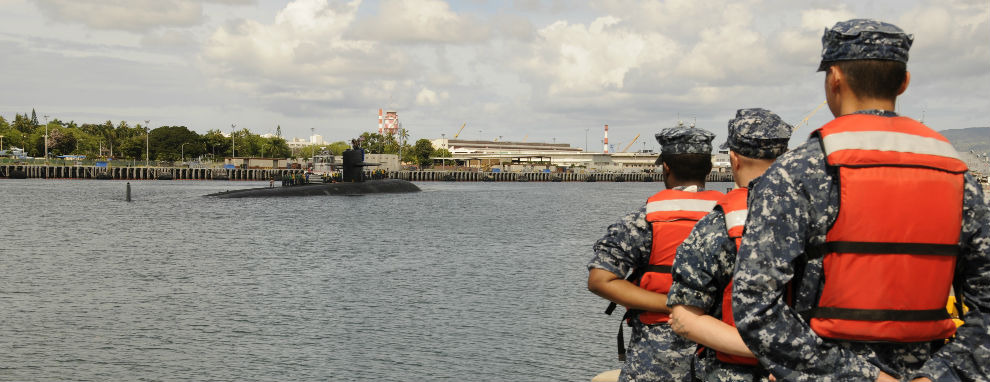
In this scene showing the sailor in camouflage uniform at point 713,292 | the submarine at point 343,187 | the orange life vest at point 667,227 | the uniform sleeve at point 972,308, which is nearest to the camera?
the uniform sleeve at point 972,308

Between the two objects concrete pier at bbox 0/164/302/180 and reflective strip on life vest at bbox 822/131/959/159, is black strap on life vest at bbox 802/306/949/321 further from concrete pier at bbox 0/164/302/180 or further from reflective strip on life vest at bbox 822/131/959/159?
concrete pier at bbox 0/164/302/180

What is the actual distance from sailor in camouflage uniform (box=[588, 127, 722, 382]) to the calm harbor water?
33.1 ft

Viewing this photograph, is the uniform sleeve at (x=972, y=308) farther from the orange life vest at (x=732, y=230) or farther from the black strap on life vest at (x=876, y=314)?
the orange life vest at (x=732, y=230)

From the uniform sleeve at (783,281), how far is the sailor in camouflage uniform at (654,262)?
2.03 m

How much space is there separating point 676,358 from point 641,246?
75cm

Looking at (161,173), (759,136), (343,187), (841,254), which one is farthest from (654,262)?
(161,173)

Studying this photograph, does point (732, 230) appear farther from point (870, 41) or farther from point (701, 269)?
point (870, 41)

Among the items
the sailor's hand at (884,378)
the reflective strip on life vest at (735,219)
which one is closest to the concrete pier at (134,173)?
the reflective strip on life vest at (735,219)

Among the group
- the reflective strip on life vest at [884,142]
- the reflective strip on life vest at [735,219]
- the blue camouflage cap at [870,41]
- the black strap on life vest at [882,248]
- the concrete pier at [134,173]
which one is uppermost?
the blue camouflage cap at [870,41]

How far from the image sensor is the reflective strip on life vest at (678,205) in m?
5.54

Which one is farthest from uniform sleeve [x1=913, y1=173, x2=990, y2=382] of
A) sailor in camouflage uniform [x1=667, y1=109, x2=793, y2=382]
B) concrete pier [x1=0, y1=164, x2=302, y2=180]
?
concrete pier [x1=0, y1=164, x2=302, y2=180]

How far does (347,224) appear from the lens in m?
53.4

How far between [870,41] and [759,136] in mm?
1052

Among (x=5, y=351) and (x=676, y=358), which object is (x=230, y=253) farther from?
(x=676, y=358)
